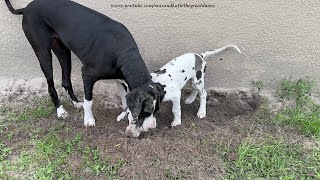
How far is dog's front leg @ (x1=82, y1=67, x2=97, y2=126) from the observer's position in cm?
410

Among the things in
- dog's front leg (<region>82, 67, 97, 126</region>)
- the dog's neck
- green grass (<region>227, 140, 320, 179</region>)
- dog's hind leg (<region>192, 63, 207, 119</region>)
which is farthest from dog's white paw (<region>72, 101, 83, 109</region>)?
green grass (<region>227, 140, 320, 179</region>)

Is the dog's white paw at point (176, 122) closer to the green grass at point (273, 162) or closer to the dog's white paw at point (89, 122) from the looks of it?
the green grass at point (273, 162)

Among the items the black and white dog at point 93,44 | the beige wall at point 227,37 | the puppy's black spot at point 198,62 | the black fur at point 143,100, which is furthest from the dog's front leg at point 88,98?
the puppy's black spot at point 198,62

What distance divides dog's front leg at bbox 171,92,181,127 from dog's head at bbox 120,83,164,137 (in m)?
0.26

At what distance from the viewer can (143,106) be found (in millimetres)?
3748

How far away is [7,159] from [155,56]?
6.55ft

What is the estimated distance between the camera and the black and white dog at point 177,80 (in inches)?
159

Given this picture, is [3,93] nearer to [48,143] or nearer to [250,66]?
[48,143]

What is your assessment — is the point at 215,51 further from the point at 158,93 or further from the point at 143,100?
the point at 143,100

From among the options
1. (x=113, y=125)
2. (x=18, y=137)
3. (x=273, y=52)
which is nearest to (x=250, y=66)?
(x=273, y=52)

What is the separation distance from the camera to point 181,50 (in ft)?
15.8

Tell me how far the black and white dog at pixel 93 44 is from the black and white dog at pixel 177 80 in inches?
7.3

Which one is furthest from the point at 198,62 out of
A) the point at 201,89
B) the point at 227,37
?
the point at 227,37

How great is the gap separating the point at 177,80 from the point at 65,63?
1.30 meters
